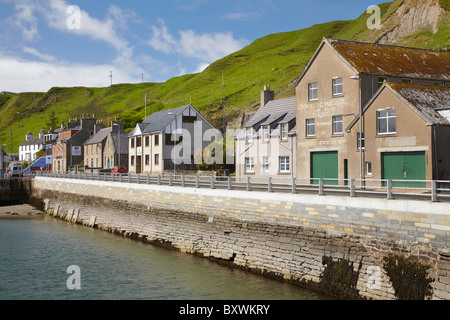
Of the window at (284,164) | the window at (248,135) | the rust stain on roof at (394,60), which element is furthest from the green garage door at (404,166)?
the window at (248,135)

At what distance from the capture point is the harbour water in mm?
21672

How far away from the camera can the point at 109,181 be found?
44312 millimetres

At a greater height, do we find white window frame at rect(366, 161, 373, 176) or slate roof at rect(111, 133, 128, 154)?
slate roof at rect(111, 133, 128, 154)

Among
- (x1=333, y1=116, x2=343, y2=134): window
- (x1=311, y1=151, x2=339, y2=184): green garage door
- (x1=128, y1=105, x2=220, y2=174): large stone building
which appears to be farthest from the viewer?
(x1=128, y1=105, x2=220, y2=174): large stone building

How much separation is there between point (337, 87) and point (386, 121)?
7226 mm

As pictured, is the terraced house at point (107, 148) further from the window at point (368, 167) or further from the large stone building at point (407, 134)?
the large stone building at point (407, 134)

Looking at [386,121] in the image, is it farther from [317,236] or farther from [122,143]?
[122,143]

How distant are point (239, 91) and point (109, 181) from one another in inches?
4187

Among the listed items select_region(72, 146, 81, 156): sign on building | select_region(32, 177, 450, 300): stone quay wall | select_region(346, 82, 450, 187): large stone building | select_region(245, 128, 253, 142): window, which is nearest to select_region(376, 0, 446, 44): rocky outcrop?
select_region(245, 128, 253, 142): window

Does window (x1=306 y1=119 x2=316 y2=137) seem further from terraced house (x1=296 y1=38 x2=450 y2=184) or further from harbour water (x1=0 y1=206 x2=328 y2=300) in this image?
harbour water (x1=0 y1=206 x2=328 y2=300)

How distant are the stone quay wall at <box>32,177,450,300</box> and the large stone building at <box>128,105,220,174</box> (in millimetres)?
28681
